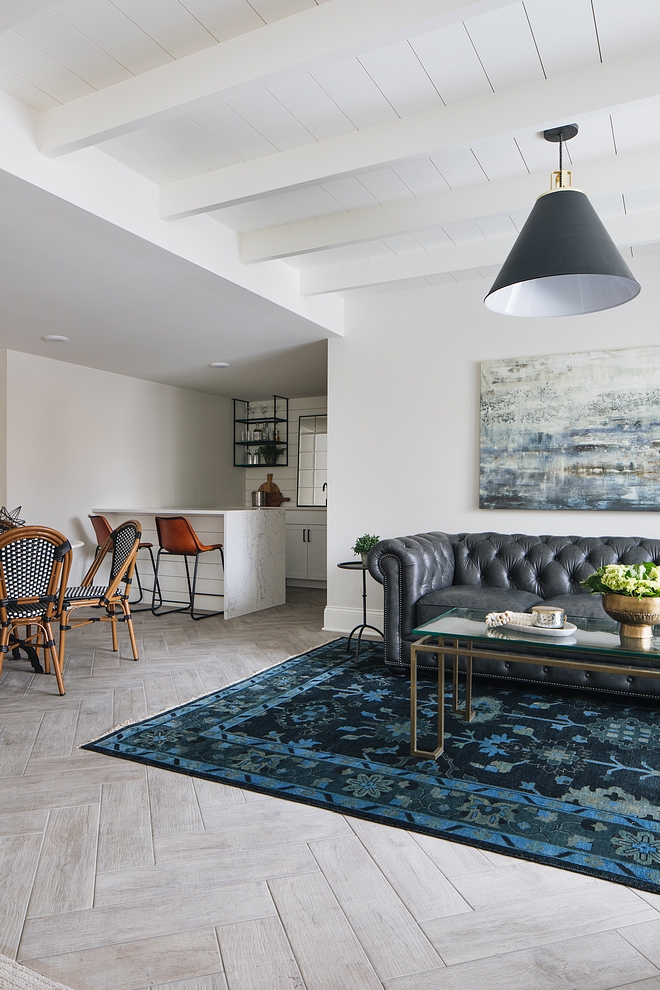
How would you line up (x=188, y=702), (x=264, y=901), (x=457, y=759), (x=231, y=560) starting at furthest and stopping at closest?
(x=231, y=560)
(x=188, y=702)
(x=457, y=759)
(x=264, y=901)

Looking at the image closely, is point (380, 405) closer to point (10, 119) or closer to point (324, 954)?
point (10, 119)

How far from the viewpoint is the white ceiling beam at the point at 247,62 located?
2.07m

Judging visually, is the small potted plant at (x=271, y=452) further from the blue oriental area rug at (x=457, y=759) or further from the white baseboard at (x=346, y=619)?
the blue oriental area rug at (x=457, y=759)

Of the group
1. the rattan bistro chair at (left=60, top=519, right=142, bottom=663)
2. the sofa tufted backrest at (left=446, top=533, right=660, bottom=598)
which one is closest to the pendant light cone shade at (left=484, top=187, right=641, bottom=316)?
the sofa tufted backrest at (left=446, top=533, right=660, bottom=598)

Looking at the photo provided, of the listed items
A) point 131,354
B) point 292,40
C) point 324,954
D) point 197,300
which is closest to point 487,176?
point 292,40

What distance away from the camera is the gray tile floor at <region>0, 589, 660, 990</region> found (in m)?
1.51

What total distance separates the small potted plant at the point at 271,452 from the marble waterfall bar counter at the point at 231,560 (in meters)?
A: 2.24

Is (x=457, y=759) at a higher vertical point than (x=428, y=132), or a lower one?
lower

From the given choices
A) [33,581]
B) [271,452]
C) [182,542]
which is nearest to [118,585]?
[33,581]

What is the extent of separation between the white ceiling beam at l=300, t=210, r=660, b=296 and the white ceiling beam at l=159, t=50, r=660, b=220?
1428mm

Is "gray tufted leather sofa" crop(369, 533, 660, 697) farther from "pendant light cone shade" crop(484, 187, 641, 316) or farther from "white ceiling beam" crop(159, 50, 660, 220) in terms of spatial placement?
"white ceiling beam" crop(159, 50, 660, 220)

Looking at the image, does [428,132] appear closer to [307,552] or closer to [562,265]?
[562,265]

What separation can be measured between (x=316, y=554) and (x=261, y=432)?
2060mm

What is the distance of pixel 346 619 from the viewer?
210 inches
